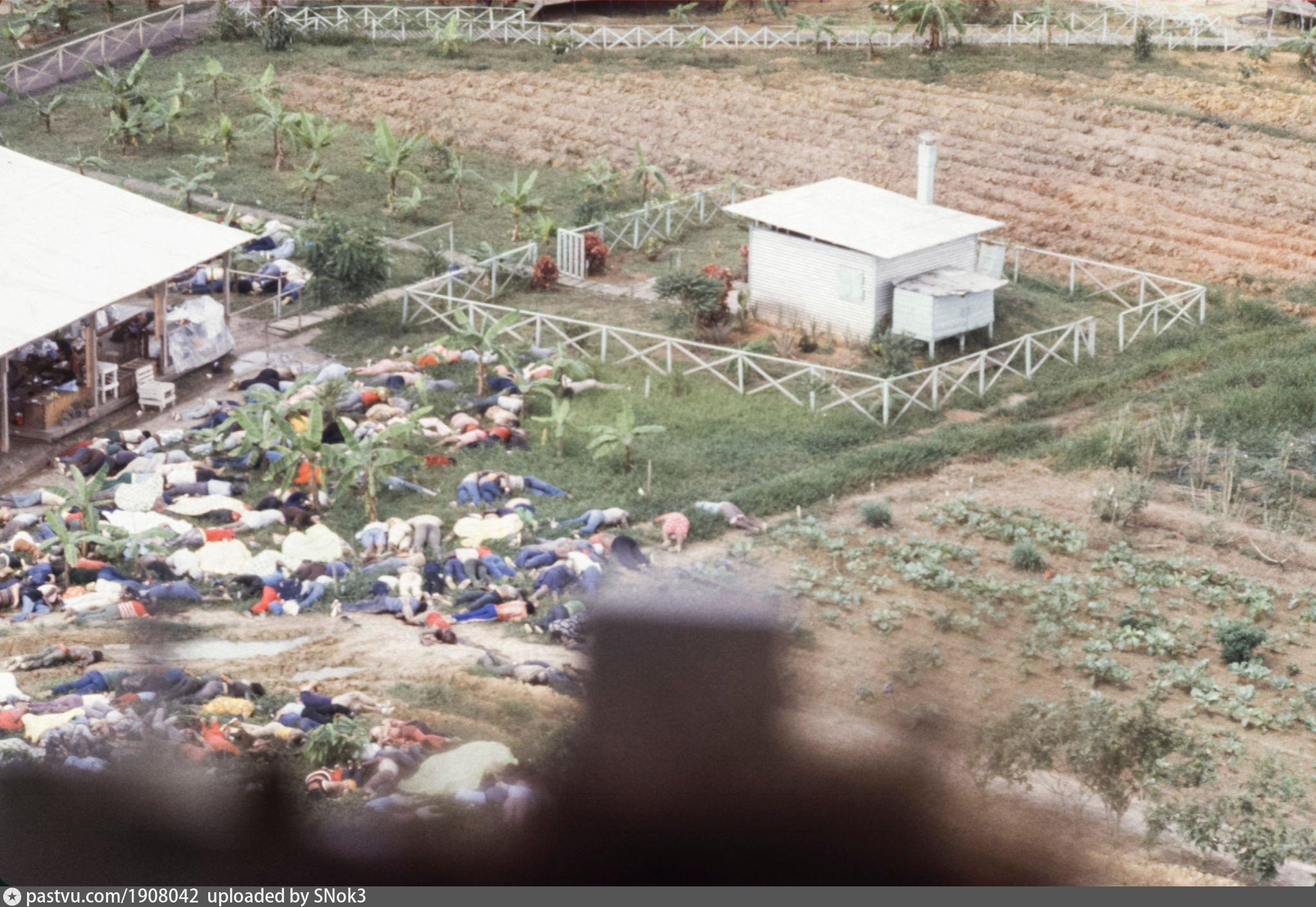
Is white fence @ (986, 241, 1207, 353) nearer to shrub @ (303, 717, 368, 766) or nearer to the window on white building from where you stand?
the window on white building

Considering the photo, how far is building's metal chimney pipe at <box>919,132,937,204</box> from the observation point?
35312 mm

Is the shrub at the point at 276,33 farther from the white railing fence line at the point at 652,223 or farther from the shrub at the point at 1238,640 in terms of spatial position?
the shrub at the point at 1238,640

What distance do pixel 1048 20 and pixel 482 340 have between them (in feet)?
92.3

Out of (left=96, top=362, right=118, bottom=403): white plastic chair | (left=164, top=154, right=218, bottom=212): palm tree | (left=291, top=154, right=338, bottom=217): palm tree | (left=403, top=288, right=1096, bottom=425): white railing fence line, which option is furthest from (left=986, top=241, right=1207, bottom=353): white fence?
(left=96, top=362, right=118, bottom=403): white plastic chair

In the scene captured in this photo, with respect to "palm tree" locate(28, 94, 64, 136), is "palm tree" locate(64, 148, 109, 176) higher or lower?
lower

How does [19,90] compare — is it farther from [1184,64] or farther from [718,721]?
[718,721]

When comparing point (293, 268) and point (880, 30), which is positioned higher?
point (880, 30)

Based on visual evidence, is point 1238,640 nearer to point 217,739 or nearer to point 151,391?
point 217,739

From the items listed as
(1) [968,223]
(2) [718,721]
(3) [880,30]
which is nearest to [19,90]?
(3) [880,30]

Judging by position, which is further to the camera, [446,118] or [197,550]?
[446,118]

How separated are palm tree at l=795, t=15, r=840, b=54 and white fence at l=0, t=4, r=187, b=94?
18991mm

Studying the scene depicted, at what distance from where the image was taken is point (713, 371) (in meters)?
32.4

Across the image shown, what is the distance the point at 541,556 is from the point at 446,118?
26.0 m

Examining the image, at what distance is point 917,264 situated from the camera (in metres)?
34.2
